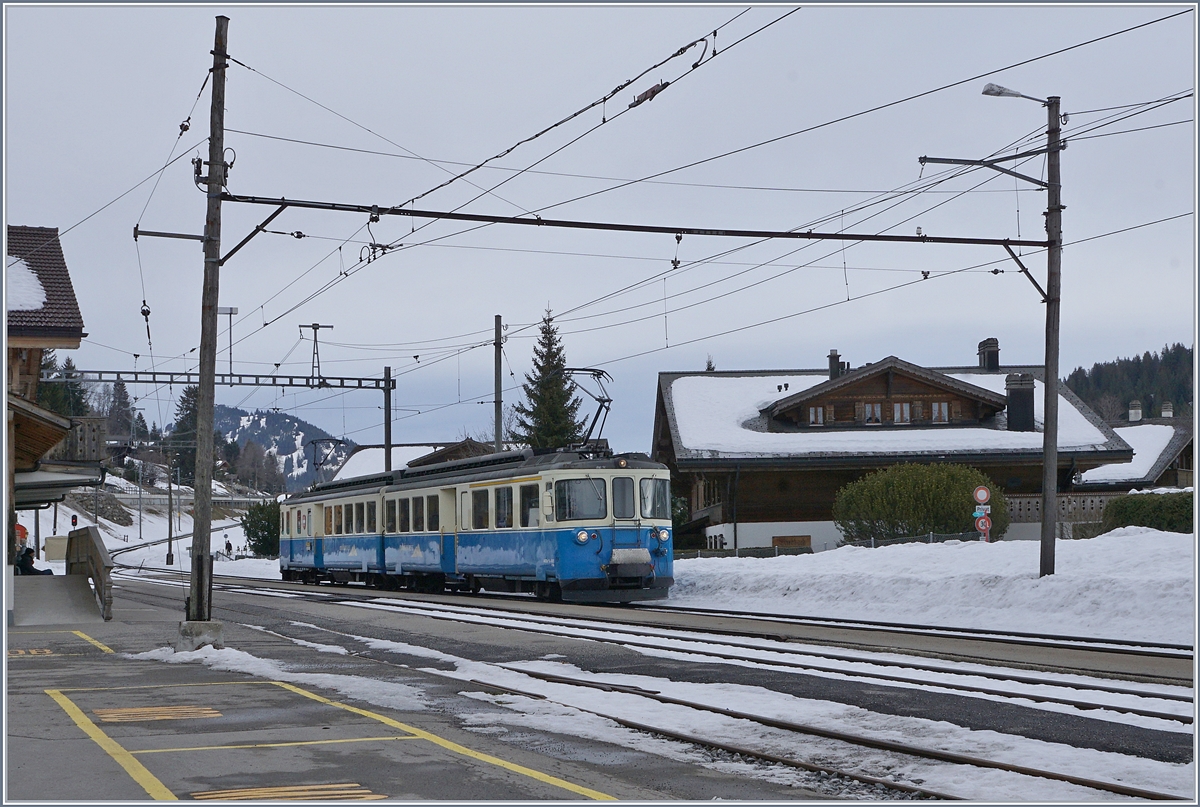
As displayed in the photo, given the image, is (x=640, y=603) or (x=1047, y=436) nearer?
(x=1047, y=436)

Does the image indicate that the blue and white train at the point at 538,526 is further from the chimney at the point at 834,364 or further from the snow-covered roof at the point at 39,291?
the chimney at the point at 834,364

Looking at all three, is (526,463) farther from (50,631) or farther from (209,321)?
(209,321)

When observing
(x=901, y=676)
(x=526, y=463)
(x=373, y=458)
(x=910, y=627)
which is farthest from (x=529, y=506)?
(x=373, y=458)

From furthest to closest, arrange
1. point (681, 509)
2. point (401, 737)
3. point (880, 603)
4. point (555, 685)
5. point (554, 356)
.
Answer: point (554, 356), point (681, 509), point (880, 603), point (555, 685), point (401, 737)

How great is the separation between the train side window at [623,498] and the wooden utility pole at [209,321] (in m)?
9.80

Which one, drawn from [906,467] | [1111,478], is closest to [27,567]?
[906,467]

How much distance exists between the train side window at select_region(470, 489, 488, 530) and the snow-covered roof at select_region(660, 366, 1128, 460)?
53.4 feet

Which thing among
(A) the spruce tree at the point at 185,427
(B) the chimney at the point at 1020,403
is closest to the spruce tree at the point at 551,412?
(B) the chimney at the point at 1020,403

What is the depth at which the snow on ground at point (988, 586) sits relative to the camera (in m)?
18.5

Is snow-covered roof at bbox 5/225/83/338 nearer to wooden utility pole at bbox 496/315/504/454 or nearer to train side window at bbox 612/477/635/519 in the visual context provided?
wooden utility pole at bbox 496/315/504/454

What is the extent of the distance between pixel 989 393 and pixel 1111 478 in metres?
9.61

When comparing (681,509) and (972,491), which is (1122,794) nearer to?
(972,491)

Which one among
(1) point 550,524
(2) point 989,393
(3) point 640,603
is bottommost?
(3) point 640,603

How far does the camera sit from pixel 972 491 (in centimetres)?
3403
